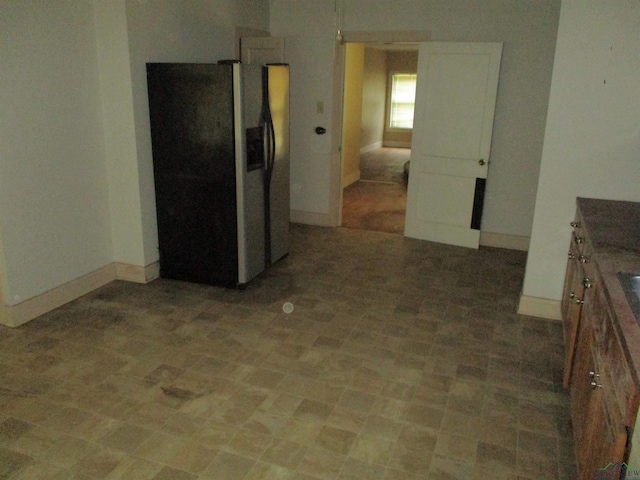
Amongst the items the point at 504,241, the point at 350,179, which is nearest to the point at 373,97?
the point at 350,179

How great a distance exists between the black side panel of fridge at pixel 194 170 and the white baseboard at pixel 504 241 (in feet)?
8.71

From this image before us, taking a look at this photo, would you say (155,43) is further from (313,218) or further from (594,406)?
(594,406)

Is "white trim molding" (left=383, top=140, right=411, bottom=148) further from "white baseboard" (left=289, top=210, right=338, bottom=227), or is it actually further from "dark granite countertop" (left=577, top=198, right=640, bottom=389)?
"dark granite countertop" (left=577, top=198, right=640, bottom=389)

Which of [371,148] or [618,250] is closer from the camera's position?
[618,250]

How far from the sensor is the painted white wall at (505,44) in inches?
184

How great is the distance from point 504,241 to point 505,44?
1862mm

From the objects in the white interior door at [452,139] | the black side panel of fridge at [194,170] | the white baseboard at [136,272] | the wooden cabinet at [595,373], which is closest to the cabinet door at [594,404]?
the wooden cabinet at [595,373]

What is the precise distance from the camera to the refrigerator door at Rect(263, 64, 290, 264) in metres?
4.02

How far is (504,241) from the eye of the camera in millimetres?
5211

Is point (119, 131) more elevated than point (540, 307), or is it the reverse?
point (119, 131)

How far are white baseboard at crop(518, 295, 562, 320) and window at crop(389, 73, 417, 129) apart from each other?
29.3ft

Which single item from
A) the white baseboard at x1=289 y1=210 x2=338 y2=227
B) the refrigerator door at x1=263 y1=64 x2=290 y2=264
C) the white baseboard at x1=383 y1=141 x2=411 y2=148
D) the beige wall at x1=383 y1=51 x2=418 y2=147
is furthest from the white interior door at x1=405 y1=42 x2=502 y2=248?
the white baseboard at x1=383 y1=141 x2=411 y2=148

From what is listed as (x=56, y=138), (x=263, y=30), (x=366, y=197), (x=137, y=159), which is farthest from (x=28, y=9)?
(x=366, y=197)

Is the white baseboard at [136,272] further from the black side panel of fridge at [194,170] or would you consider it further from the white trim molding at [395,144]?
the white trim molding at [395,144]
